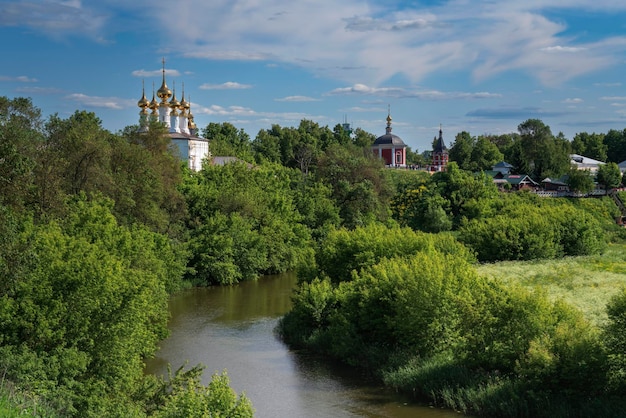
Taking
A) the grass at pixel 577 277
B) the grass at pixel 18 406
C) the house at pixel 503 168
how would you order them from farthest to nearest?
1. the house at pixel 503 168
2. the grass at pixel 577 277
3. the grass at pixel 18 406

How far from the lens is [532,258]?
44.2m

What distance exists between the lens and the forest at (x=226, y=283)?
63.0ft

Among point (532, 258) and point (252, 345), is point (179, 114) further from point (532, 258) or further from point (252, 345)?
point (252, 345)

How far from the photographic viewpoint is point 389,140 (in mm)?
99688

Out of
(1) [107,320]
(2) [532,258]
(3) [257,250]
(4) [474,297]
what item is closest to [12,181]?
(1) [107,320]

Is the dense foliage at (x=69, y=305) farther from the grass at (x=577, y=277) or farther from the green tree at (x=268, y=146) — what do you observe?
the green tree at (x=268, y=146)

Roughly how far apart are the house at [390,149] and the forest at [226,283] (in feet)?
155

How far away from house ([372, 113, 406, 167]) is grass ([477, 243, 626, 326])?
53.4 meters

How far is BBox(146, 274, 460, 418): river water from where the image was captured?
2230 centimetres

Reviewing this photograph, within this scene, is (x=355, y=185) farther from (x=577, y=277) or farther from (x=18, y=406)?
(x=18, y=406)

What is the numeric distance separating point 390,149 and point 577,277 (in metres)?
64.4

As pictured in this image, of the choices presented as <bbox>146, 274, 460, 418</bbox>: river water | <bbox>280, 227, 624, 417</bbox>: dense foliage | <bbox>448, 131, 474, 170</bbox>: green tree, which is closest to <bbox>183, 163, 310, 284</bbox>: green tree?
<bbox>146, 274, 460, 418</bbox>: river water

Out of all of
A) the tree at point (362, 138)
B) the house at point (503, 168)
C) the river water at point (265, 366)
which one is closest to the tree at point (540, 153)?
the house at point (503, 168)

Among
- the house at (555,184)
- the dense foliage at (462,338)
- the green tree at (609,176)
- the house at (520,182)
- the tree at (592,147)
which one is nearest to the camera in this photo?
the dense foliage at (462,338)
